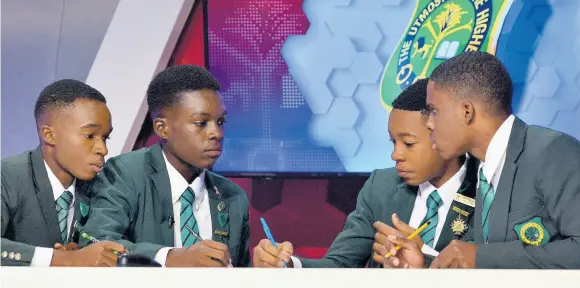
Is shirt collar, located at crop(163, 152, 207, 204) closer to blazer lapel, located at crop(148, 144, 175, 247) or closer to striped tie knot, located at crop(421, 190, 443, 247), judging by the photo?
blazer lapel, located at crop(148, 144, 175, 247)

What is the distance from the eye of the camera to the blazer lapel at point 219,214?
3086 millimetres

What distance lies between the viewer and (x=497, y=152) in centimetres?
270

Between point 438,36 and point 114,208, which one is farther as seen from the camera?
point 438,36

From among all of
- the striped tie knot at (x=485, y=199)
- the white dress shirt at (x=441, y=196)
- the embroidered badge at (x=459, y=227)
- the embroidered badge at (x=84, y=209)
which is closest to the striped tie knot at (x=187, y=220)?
the embroidered badge at (x=84, y=209)

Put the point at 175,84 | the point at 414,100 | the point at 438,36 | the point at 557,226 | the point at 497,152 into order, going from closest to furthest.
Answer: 1. the point at 557,226
2. the point at 497,152
3. the point at 414,100
4. the point at 175,84
5. the point at 438,36

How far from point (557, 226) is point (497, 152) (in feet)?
0.90

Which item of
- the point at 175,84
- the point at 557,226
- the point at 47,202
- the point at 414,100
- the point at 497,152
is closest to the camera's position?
the point at 557,226

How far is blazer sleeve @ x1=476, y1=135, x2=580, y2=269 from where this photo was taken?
2484 millimetres

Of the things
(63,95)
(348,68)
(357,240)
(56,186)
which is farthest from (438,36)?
(56,186)

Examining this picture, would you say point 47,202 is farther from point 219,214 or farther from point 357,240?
point 357,240

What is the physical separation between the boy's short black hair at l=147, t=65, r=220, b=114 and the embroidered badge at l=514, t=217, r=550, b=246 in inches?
45.1

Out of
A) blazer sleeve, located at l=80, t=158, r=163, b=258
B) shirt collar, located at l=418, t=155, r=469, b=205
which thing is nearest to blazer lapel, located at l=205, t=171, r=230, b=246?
blazer sleeve, located at l=80, t=158, r=163, b=258

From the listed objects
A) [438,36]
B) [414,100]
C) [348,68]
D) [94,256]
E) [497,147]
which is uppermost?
[438,36]

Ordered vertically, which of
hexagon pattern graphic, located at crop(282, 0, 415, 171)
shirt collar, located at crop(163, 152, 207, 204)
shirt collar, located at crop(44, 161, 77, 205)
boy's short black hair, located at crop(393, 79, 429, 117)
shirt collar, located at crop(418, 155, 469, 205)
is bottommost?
shirt collar, located at crop(44, 161, 77, 205)
